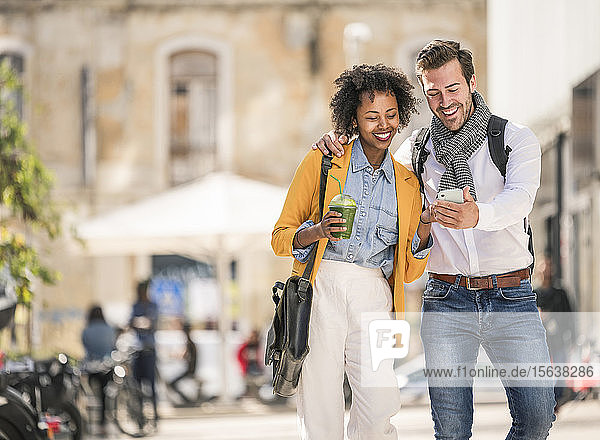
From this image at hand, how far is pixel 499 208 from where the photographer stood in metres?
4.50

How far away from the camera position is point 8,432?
6.41 meters

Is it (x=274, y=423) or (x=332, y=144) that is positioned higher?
(x=332, y=144)

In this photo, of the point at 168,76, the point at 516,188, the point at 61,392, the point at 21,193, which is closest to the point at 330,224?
the point at 516,188

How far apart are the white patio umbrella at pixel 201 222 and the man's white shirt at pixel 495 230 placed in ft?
31.2

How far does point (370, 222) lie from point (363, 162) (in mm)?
252

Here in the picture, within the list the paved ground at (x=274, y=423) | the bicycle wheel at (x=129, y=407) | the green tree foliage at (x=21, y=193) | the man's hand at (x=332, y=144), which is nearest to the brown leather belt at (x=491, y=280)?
the man's hand at (x=332, y=144)

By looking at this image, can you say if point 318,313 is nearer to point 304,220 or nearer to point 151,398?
point 304,220

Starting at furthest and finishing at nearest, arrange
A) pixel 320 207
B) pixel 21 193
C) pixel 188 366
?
1. pixel 188 366
2. pixel 21 193
3. pixel 320 207

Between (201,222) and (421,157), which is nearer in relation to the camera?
(421,157)

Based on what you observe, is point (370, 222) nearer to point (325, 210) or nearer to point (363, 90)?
point (325, 210)

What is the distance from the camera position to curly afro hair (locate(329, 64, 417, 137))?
487 cm

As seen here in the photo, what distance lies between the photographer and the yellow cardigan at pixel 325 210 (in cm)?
478

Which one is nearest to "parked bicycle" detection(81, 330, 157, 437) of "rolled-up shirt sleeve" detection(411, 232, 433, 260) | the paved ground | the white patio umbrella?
the paved ground

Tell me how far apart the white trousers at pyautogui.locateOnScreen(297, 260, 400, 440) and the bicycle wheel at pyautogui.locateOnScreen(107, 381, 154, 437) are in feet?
25.8
